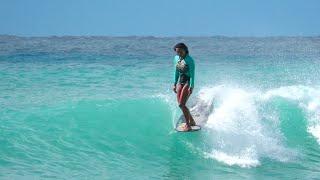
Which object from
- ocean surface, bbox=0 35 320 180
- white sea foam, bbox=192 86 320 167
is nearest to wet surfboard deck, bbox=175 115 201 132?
ocean surface, bbox=0 35 320 180

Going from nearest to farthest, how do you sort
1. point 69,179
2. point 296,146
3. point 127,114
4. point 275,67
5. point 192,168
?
point 69,179
point 192,168
point 296,146
point 127,114
point 275,67

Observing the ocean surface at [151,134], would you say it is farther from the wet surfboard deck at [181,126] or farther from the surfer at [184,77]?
the surfer at [184,77]

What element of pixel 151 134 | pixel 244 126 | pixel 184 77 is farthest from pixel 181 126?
pixel 244 126

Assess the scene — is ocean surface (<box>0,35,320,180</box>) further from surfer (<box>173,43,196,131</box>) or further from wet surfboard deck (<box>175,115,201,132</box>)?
surfer (<box>173,43,196,131</box>)

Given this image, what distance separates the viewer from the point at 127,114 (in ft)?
38.7

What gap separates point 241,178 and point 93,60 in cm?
2171

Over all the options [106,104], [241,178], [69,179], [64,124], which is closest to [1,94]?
[106,104]

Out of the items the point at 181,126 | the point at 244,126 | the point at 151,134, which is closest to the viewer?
the point at 181,126

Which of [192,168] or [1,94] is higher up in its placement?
[1,94]

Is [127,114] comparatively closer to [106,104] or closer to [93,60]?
[106,104]

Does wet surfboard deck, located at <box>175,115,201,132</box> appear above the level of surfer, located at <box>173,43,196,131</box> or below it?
below

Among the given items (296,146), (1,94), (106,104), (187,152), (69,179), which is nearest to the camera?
(69,179)

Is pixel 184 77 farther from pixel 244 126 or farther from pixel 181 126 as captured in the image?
pixel 244 126

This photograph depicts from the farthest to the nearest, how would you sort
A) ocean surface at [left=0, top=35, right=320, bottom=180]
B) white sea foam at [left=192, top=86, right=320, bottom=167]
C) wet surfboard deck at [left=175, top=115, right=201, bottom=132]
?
wet surfboard deck at [left=175, top=115, right=201, bottom=132] → white sea foam at [left=192, top=86, right=320, bottom=167] → ocean surface at [left=0, top=35, right=320, bottom=180]
